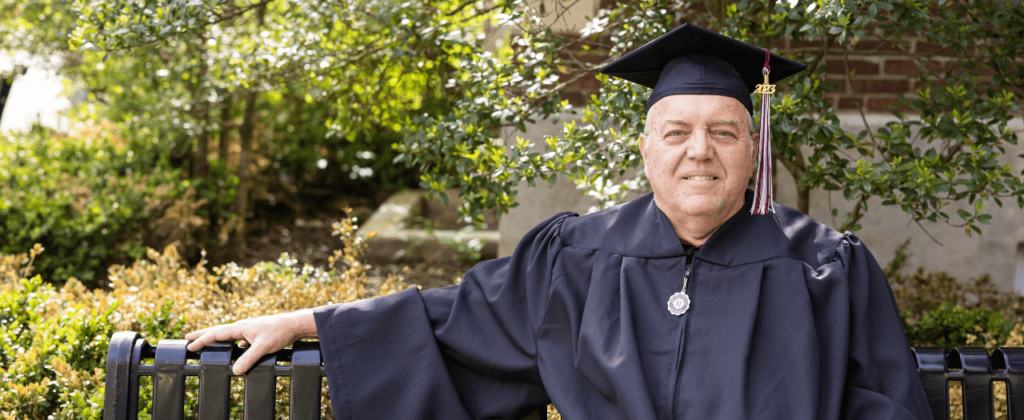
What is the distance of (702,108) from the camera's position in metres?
1.82

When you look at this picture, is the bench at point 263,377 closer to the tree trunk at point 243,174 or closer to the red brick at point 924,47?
the red brick at point 924,47

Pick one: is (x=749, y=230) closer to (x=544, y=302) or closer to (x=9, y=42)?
(x=544, y=302)

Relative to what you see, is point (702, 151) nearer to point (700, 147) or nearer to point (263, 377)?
point (700, 147)

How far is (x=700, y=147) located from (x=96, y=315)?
2.04 metres

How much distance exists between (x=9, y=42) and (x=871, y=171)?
475 cm

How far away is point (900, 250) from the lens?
393 centimetres

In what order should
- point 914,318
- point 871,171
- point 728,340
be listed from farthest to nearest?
point 914,318, point 871,171, point 728,340

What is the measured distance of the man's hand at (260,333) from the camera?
6.36 feet

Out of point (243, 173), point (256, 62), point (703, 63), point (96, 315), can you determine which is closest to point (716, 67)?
point (703, 63)

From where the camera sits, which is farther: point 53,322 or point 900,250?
point 900,250

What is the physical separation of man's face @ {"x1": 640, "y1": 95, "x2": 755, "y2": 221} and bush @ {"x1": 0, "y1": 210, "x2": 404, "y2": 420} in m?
1.44

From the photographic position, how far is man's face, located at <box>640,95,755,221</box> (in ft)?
5.98

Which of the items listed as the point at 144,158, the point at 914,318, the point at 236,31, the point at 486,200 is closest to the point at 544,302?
the point at 486,200

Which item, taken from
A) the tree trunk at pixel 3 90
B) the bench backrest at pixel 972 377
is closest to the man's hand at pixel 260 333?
the bench backrest at pixel 972 377
